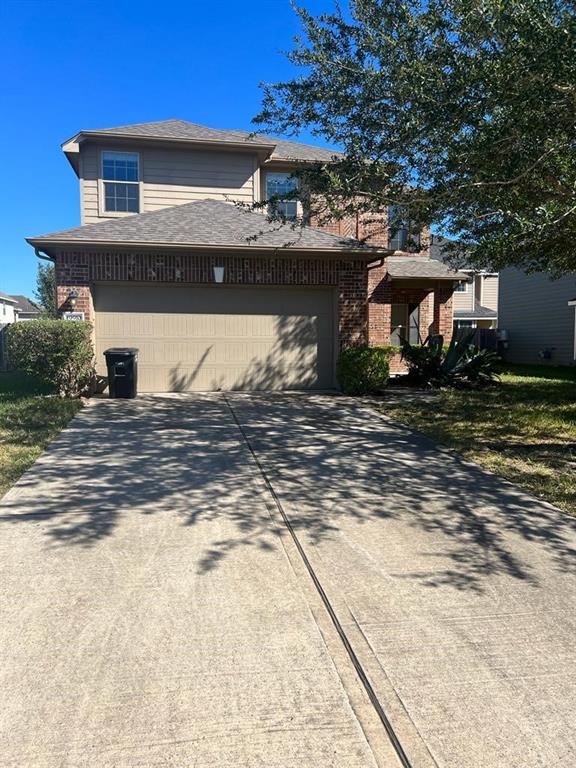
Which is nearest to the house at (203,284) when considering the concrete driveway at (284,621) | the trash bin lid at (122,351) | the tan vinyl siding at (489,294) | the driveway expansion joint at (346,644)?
the trash bin lid at (122,351)

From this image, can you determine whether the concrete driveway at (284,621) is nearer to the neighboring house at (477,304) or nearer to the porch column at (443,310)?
the porch column at (443,310)

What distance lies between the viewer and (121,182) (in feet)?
48.8

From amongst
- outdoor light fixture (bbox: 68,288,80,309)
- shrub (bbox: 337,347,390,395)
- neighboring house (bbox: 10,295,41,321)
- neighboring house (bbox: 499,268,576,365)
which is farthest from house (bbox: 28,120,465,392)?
neighboring house (bbox: 10,295,41,321)

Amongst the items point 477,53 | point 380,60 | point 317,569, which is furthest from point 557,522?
point 380,60

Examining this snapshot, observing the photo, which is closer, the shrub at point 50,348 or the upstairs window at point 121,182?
the shrub at point 50,348

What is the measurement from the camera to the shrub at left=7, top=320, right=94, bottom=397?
1080 centimetres

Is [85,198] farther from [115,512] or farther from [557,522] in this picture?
[557,522]

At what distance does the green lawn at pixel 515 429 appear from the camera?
20.3 feet

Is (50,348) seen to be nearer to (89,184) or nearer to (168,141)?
(89,184)

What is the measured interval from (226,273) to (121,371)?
3.02 metres

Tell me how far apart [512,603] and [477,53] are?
17.9 ft

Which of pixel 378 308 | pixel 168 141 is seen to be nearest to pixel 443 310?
pixel 378 308

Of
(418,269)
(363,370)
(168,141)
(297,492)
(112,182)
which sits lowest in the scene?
(297,492)

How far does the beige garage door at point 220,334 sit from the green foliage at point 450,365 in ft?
7.24
